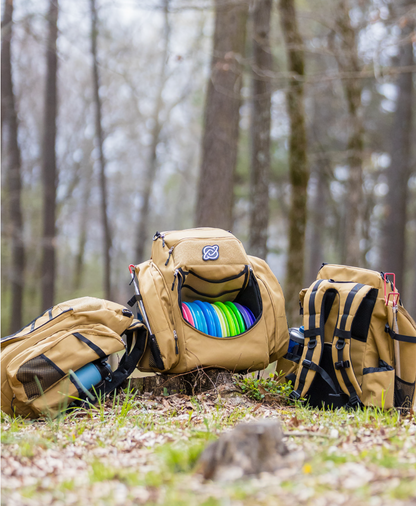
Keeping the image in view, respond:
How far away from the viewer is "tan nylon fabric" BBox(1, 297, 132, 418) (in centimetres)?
288

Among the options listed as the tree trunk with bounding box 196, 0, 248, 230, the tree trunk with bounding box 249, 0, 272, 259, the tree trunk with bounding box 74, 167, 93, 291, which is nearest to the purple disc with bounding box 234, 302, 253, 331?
the tree trunk with bounding box 196, 0, 248, 230

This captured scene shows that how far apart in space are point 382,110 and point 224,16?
914cm

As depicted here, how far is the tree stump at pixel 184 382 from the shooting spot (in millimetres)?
3332

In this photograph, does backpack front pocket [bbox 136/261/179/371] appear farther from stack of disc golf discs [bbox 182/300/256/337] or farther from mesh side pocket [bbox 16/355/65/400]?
mesh side pocket [bbox 16/355/65/400]

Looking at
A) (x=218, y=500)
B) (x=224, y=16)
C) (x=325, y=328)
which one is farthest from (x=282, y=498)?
(x=224, y=16)

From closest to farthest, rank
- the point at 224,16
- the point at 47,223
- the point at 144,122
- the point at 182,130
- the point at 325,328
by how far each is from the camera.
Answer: the point at 325,328, the point at 224,16, the point at 47,223, the point at 144,122, the point at 182,130

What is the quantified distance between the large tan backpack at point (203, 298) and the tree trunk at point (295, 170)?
10.5 feet

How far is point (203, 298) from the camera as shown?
3645 mm

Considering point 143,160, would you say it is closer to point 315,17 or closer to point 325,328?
point 315,17

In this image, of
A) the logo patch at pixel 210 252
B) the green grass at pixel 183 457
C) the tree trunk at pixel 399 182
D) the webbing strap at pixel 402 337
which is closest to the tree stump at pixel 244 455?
the green grass at pixel 183 457

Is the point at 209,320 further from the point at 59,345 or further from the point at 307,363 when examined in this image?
the point at 59,345

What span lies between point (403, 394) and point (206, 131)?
18.1ft

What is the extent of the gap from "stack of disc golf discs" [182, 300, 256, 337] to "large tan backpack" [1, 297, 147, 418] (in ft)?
1.27

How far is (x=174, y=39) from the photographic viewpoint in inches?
616
